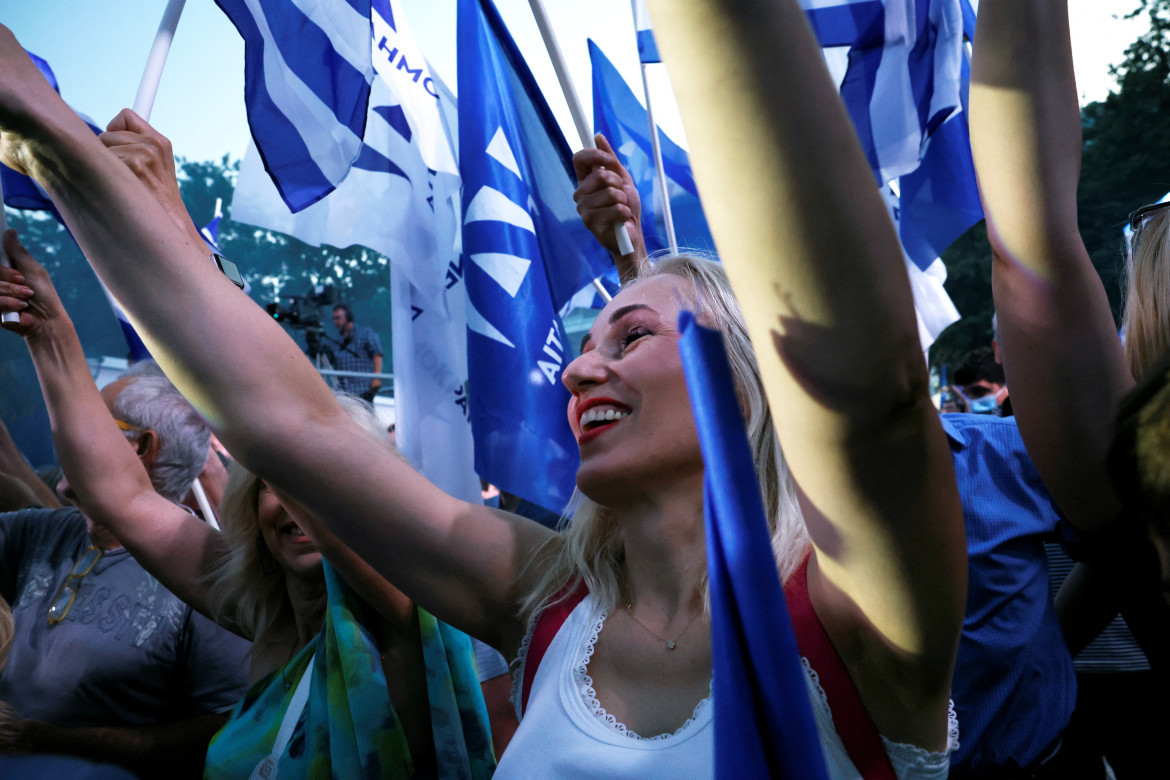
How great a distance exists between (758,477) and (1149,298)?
64cm

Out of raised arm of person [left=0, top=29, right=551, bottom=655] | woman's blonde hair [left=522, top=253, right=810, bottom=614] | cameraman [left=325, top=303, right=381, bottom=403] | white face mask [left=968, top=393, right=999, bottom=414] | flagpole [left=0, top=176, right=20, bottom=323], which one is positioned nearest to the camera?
raised arm of person [left=0, top=29, right=551, bottom=655]

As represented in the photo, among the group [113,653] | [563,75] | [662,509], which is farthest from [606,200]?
[113,653]

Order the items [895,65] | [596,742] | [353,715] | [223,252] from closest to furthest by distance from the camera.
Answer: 1. [596,742]
2. [353,715]
3. [895,65]
4. [223,252]

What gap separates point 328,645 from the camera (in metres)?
1.92

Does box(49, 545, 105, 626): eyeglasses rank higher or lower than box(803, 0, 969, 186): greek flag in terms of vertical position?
lower

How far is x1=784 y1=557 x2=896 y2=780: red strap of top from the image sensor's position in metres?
1.09

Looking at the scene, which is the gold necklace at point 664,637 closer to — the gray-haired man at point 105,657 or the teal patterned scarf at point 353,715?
the teal patterned scarf at point 353,715

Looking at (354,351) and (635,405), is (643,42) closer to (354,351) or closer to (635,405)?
(635,405)

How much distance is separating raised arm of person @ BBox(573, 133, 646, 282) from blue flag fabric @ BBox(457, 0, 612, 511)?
2.18 ft

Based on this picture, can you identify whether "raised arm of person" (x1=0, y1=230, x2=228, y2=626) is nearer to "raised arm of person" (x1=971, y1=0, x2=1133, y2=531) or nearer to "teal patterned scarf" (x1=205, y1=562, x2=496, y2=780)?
"teal patterned scarf" (x1=205, y1=562, x2=496, y2=780)

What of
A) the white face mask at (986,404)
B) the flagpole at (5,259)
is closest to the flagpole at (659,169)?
the flagpole at (5,259)

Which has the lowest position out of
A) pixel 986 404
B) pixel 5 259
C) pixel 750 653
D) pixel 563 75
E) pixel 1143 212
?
pixel 986 404

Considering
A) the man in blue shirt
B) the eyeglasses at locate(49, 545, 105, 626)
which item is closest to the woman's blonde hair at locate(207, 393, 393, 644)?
the eyeglasses at locate(49, 545, 105, 626)

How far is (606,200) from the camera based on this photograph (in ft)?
8.12
